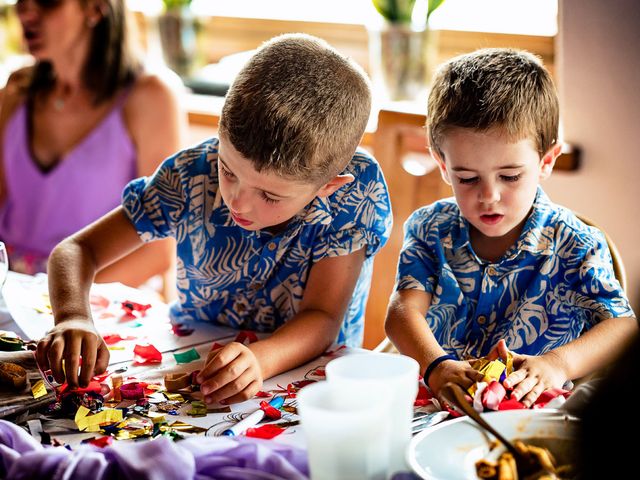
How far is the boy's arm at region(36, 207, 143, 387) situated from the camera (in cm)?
121

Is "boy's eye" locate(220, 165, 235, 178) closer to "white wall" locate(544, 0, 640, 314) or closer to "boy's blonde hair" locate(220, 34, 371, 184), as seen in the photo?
"boy's blonde hair" locate(220, 34, 371, 184)

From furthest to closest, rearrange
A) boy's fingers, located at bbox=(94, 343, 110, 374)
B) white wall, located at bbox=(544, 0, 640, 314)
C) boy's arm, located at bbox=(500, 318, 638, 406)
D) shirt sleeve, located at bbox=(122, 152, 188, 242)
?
white wall, located at bbox=(544, 0, 640, 314)
shirt sleeve, located at bbox=(122, 152, 188, 242)
boy's fingers, located at bbox=(94, 343, 110, 374)
boy's arm, located at bbox=(500, 318, 638, 406)

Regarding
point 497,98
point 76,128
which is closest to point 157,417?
point 497,98

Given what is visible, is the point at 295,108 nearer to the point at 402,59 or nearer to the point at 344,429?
the point at 344,429

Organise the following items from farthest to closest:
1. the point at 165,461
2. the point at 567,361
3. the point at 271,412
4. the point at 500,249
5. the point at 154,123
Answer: the point at 154,123
the point at 500,249
the point at 567,361
the point at 271,412
the point at 165,461

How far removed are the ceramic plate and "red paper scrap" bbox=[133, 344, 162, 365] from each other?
1.80ft

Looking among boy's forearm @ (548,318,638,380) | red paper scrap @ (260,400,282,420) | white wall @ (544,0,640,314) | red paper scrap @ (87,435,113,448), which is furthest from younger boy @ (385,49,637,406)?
white wall @ (544,0,640,314)

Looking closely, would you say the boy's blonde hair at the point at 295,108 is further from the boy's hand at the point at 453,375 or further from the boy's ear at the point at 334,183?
the boy's hand at the point at 453,375

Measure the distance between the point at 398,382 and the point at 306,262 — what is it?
0.73 meters

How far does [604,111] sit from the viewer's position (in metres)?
2.12

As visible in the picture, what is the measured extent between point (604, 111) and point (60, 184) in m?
1.56

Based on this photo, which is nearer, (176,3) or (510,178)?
(510,178)

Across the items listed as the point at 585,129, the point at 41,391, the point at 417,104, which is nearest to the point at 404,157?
the point at 585,129

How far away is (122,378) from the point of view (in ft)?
4.06
